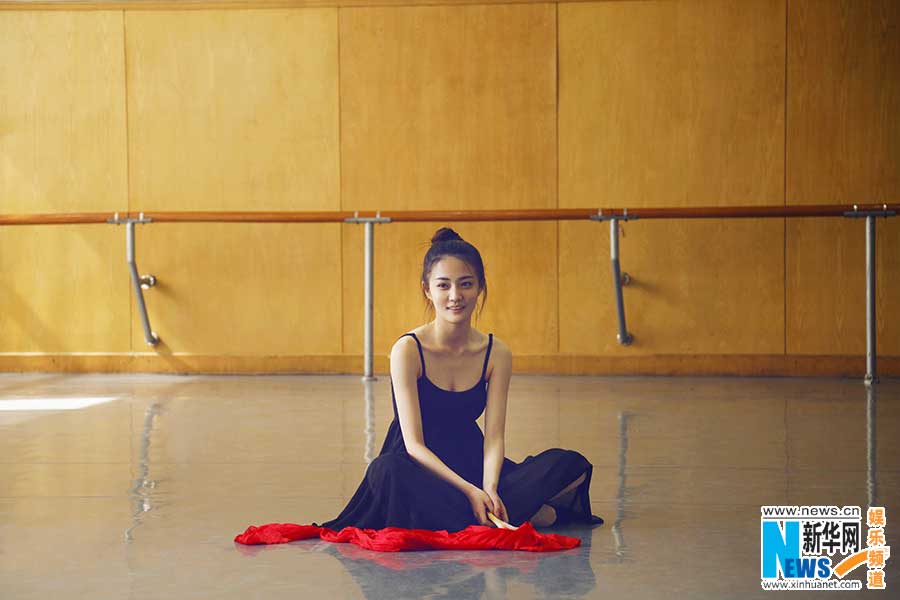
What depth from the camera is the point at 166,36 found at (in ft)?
21.6

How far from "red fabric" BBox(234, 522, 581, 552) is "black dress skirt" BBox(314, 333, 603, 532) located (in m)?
0.06

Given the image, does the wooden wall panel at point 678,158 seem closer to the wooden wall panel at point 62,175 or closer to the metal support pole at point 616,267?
the metal support pole at point 616,267

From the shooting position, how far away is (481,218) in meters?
6.06

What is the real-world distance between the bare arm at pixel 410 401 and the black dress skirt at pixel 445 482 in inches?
0.8

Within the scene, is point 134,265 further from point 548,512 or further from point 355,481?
point 548,512

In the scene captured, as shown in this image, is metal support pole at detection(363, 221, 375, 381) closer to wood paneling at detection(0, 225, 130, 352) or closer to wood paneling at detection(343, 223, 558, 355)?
wood paneling at detection(343, 223, 558, 355)

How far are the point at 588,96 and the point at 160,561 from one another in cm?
455

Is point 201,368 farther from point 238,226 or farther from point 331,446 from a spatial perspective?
point 331,446

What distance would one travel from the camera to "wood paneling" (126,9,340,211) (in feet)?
21.5

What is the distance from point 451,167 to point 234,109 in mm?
1255

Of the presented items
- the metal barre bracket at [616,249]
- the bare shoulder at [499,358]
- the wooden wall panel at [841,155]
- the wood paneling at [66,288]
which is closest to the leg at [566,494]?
the bare shoulder at [499,358]

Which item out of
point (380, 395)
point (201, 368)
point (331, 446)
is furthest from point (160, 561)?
point (201, 368)

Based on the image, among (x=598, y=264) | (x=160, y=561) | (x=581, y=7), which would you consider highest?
(x=581, y=7)

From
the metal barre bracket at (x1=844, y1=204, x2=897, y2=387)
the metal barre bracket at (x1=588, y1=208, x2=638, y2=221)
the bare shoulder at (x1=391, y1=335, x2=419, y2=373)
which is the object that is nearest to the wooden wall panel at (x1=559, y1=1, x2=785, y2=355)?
the metal barre bracket at (x1=588, y1=208, x2=638, y2=221)
